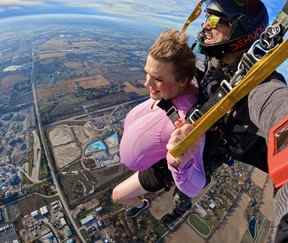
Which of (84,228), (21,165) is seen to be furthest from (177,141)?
(21,165)

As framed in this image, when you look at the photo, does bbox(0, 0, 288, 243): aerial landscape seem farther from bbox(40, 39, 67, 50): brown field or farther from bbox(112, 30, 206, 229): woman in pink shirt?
bbox(112, 30, 206, 229): woman in pink shirt

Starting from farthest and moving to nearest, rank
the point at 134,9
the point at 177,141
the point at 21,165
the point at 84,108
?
the point at 134,9
the point at 84,108
the point at 21,165
the point at 177,141

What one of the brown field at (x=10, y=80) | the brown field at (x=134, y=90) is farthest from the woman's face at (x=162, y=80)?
the brown field at (x=10, y=80)

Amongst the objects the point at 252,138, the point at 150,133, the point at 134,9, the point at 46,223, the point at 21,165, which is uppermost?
the point at 134,9

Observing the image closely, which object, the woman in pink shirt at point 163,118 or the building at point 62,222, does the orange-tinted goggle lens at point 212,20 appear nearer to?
the woman in pink shirt at point 163,118

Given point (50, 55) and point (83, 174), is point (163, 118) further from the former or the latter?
point (50, 55)

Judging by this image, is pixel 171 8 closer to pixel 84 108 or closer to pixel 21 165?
pixel 84 108

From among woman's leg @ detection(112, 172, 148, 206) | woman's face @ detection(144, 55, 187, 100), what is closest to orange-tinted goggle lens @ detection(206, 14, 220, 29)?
woman's face @ detection(144, 55, 187, 100)
